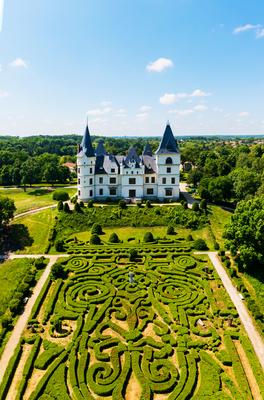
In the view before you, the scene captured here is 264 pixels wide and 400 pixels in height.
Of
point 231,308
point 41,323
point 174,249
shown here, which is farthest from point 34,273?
point 231,308

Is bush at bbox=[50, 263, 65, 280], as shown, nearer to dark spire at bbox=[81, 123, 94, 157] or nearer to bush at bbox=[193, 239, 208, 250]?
bush at bbox=[193, 239, 208, 250]

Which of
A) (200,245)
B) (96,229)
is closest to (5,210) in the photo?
(96,229)

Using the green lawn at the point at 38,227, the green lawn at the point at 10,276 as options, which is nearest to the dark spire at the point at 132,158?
the green lawn at the point at 38,227

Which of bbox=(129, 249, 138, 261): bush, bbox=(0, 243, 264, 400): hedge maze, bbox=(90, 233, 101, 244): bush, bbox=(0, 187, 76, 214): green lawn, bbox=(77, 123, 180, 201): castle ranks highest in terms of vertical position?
bbox=(77, 123, 180, 201): castle

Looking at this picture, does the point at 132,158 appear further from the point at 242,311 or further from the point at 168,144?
the point at 242,311

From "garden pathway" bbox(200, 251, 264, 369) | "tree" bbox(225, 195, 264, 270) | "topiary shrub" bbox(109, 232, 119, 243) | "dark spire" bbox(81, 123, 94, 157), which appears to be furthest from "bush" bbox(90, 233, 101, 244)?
"dark spire" bbox(81, 123, 94, 157)

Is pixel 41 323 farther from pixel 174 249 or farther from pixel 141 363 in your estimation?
pixel 174 249
